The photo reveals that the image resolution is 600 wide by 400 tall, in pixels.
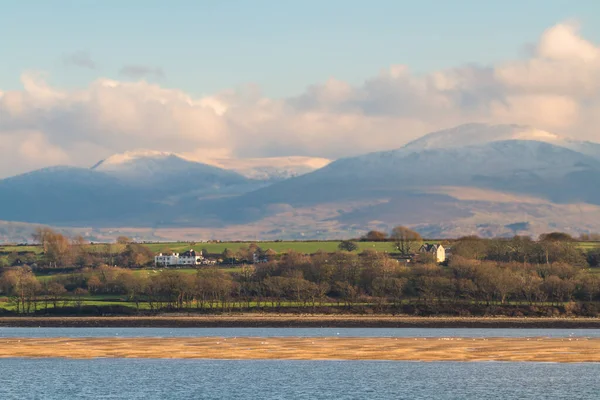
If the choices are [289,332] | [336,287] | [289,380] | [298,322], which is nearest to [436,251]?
[336,287]

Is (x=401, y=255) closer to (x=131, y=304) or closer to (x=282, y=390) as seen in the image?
(x=131, y=304)

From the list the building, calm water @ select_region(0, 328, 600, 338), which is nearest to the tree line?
calm water @ select_region(0, 328, 600, 338)

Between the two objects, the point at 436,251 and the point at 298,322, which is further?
the point at 436,251

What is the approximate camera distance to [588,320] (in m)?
128

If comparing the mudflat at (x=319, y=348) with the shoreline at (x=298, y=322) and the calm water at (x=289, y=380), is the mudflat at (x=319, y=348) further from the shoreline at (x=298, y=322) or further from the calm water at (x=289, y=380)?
the shoreline at (x=298, y=322)

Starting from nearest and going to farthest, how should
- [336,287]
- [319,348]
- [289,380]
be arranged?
[289,380] < [319,348] < [336,287]

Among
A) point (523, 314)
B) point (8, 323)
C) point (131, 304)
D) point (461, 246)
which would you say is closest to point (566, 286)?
point (523, 314)

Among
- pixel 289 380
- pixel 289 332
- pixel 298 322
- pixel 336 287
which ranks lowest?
pixel 289 380

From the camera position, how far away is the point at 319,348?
9375 cm

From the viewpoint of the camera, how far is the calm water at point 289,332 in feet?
365

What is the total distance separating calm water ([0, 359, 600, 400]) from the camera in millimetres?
65938

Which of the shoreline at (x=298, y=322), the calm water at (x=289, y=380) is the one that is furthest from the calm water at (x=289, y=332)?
the calm water at (x=289, y=380)

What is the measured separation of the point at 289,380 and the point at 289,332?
144ft

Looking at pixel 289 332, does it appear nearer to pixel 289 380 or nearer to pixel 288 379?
pixel 288 379
